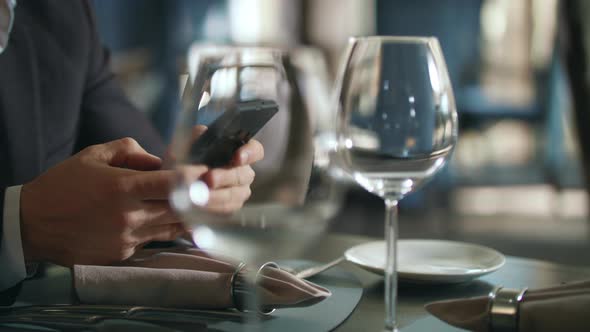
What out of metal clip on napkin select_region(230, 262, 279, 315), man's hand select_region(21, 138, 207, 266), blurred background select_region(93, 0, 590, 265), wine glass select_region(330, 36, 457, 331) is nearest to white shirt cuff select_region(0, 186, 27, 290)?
man's hand select_region(21, 138, 207, 266)

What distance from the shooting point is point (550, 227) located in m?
2.79

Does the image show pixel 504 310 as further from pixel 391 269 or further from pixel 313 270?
pixel 313 270

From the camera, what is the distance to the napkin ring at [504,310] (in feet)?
1.37

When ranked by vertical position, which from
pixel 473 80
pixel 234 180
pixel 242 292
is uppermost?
→ pixel 234 180

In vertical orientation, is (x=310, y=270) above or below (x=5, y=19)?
below

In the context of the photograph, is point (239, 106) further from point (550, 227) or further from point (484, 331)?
point (550, 227)

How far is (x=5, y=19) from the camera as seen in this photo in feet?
2.64

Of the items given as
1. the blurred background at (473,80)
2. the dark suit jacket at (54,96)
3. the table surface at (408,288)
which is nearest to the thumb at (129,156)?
the table surface at (408,288)

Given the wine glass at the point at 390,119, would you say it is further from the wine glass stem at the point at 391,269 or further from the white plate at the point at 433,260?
the white plate at the point at 433,260

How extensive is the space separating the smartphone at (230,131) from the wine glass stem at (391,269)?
4.1 inches

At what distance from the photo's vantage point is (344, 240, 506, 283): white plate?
1.80ft

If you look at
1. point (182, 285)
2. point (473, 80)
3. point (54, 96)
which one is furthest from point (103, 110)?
point (473, 80)

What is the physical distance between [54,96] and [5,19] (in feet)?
0.39

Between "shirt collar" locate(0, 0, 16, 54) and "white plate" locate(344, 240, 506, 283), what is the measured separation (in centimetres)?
49
